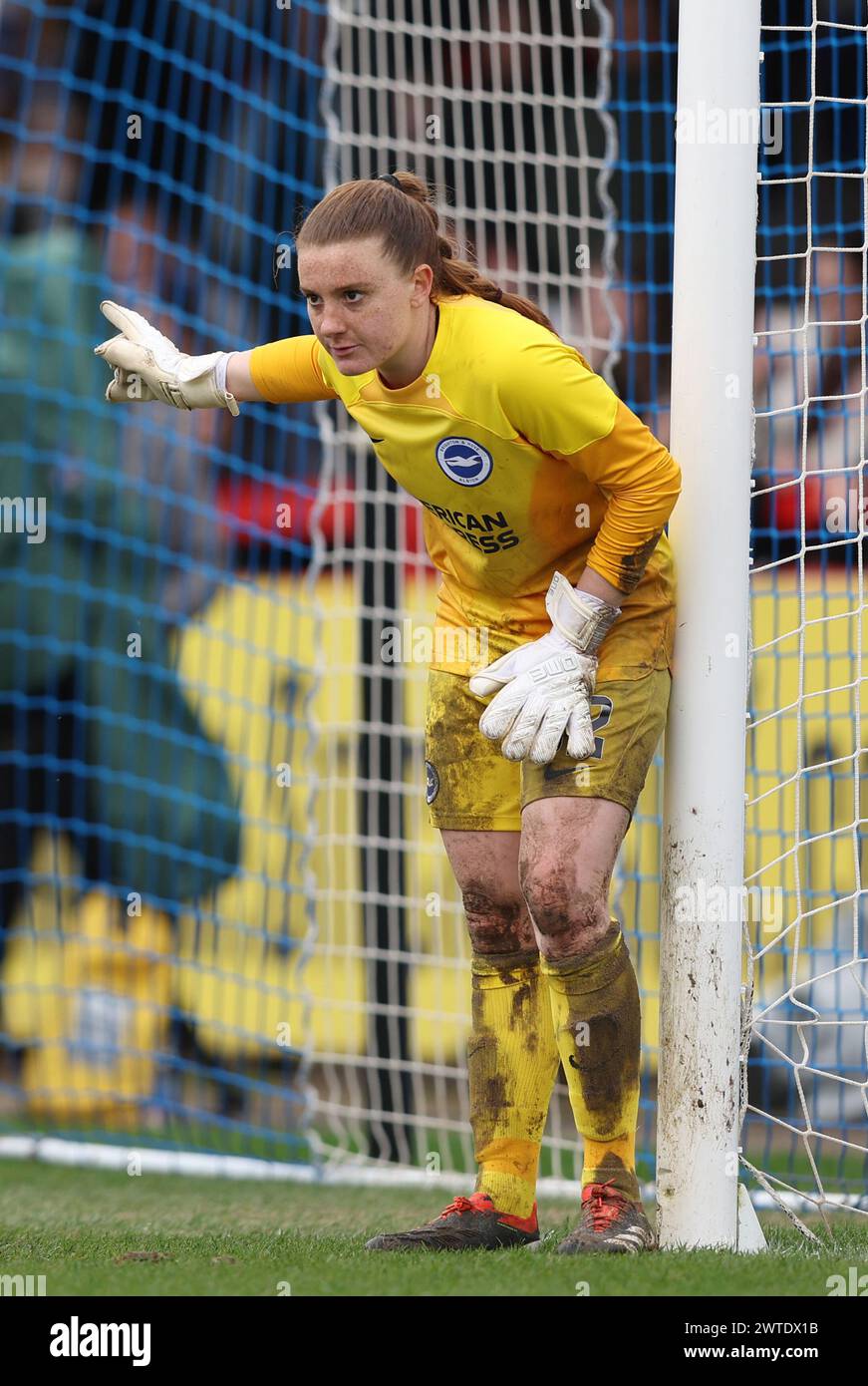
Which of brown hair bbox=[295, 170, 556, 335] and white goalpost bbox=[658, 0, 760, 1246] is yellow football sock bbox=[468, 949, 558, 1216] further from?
brown hair bbox=[295, 170, 556, 335]

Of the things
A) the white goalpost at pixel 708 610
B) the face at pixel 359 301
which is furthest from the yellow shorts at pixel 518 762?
the face at pixel 359 301

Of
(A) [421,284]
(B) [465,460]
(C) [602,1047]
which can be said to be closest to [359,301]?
(A) [421,284]

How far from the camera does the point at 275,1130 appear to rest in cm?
607

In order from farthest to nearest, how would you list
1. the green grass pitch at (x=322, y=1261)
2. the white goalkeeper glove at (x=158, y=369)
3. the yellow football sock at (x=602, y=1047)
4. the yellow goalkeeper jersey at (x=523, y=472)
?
the white goalkeeper glove at (x=158, y=369), the yellow football sock at (x=602, y=1047), the yellow goalkeeper jersey at (x=523, y=472), the green grass pitch at (x=322, y=1261)

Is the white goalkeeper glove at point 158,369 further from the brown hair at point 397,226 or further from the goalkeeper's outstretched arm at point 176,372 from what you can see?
the brown hair at point 397,226

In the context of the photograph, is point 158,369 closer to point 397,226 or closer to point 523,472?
point 397,226

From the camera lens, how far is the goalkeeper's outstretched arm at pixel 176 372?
130 inches

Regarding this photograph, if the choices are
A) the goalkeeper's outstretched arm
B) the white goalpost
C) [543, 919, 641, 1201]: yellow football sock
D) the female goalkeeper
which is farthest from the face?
[543, 919, 641, 1201]: yellow football sock

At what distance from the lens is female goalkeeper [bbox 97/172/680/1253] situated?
2.88m

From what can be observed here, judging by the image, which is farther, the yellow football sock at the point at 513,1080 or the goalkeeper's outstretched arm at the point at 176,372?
the goalkeeper's outstretched arm at the point at 176,372

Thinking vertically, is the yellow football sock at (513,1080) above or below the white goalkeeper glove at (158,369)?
below

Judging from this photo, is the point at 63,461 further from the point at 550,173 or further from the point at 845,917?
the point at 845,917

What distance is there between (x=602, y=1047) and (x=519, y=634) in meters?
0.74

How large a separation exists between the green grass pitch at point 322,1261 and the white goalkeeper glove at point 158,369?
1554 millimetres
